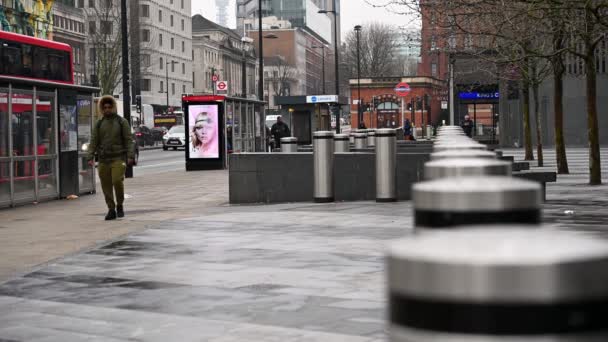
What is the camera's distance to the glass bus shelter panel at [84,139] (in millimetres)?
20828

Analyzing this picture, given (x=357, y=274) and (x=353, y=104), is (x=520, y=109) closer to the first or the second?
(x=357, y=274)

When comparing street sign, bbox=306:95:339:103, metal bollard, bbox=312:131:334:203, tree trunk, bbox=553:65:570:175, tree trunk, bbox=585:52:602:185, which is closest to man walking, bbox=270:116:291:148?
street sign, bbox=306:95:339:103

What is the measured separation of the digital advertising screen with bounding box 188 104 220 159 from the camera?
32.7 metres

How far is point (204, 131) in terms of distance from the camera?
32750 mm

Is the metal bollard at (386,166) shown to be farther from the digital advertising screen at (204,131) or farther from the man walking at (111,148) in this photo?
the digital advertising screen at (204,131)

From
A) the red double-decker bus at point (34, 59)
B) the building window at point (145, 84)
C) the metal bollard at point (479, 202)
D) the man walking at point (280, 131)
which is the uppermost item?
the building window at point (145, 84)

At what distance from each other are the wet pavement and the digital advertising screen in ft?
64.3

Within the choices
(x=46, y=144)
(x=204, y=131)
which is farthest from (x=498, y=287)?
(x=204, y=131)

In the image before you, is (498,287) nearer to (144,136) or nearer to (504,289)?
(504,289)

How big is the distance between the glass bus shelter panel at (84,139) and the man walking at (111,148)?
6218 mm

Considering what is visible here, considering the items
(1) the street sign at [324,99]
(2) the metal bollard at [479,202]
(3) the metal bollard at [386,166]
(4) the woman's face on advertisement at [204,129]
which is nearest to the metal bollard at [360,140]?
(4) the woman's face on advertisement at [204,129]

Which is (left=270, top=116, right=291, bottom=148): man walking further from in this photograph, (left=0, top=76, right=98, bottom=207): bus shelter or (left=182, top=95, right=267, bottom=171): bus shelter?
(left=0, top=76, right=98, bottom=207): bus shelter

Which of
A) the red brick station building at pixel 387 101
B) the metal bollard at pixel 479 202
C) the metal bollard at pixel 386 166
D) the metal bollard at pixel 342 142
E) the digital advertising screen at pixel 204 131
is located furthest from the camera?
the red brick station building at pixel 387 101

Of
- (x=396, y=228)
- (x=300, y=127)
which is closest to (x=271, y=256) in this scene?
(x=396, y=228)
